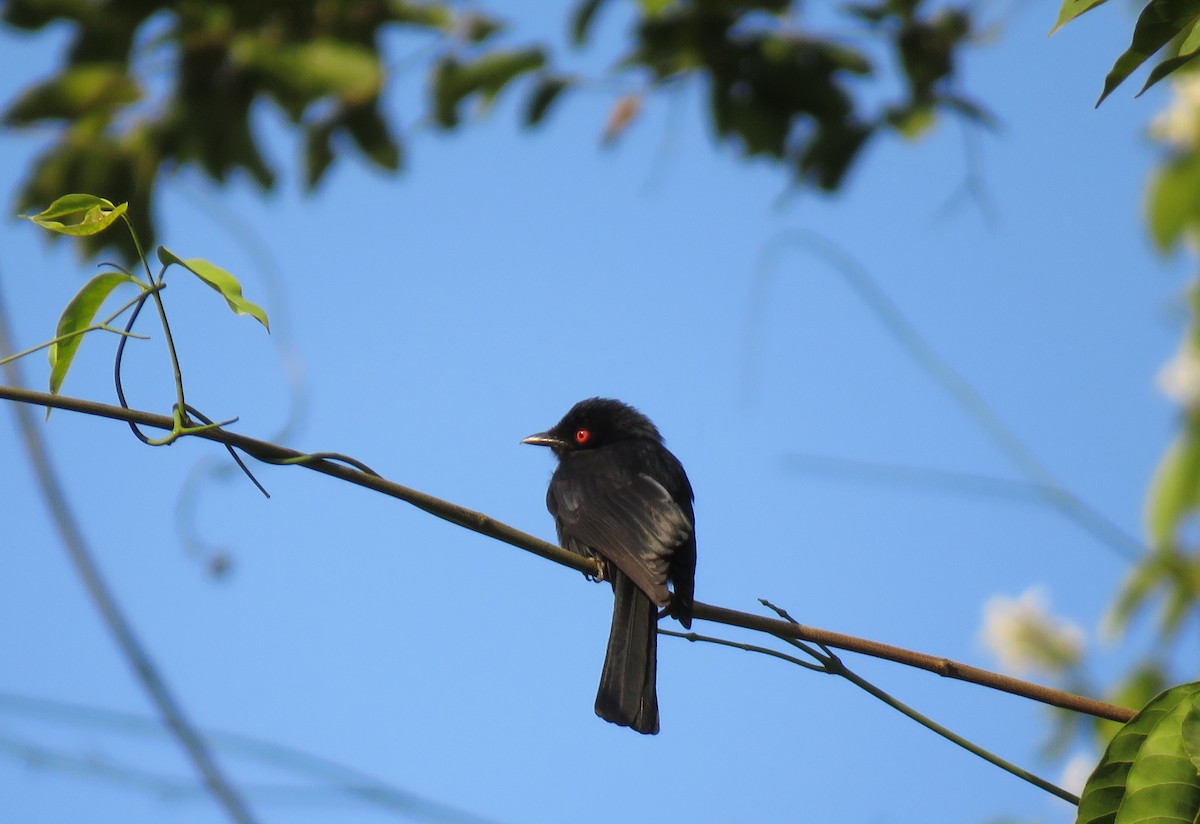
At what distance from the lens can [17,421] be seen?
277cm

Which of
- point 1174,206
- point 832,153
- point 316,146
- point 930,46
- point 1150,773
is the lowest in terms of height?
point 1150,773

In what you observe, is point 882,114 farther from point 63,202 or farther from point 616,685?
point 63,202

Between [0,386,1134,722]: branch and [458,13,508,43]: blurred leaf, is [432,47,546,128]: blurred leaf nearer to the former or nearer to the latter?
[458,13,508,43]: blurred leaf

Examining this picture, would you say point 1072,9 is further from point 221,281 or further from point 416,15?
point 416,15

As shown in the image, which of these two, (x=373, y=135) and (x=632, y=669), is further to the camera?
(x=373, y=135)

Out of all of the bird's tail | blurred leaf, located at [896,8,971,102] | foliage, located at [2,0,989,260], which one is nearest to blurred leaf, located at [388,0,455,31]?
foliage, located at [2,0,989,260]

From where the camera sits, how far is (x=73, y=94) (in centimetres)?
487

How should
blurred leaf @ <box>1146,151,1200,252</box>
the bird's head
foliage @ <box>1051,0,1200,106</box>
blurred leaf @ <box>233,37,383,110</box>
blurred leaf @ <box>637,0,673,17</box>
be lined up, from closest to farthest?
1. foliage @ <box>1051,0,1200,106</box>
2. blurred leaf @ <box>637,0,673,17</box>
3. blurred leaf @ <box>1146,151,1200,252</box>
4. blurred leaf @ <box>233,37,383,110</box>
5. the bird's head

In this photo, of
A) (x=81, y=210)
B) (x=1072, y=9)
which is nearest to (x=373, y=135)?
(x=81, y=210)

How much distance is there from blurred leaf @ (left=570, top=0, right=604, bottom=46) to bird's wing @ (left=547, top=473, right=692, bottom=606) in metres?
1.87

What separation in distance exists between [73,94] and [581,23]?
6.81 ft

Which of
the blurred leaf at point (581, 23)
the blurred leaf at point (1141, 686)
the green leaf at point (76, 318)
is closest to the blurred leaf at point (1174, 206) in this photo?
the blurred leaf at point (1141, 686)

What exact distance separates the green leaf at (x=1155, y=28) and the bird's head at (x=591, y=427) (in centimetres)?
422

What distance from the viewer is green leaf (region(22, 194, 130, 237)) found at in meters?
2.25
